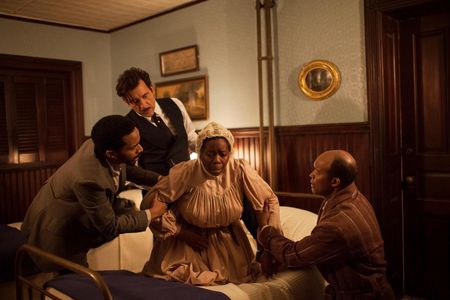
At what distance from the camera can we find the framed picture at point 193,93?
179 inches

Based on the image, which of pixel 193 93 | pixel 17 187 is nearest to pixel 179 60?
pixel 193 93

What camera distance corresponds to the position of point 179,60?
15.6 ft

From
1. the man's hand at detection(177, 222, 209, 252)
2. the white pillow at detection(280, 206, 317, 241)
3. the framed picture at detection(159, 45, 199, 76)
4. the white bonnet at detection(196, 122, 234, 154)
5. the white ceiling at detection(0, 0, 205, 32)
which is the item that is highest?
the white ceiling at detection(0, 0, 205, 32)

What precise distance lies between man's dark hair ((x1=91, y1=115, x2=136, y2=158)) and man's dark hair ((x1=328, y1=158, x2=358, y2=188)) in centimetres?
91

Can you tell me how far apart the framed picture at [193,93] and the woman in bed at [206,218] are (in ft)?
7.60

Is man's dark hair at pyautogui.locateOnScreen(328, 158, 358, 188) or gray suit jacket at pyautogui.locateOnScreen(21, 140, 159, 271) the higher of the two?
man's dark hair at pyautogui.locateOnScreen(328, 158, 358, 188)

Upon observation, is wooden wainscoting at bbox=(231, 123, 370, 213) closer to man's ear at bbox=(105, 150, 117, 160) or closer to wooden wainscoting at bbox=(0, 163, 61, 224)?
man's ear at bbox=(105, 150, 117, 160)

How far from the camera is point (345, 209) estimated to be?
1856mm

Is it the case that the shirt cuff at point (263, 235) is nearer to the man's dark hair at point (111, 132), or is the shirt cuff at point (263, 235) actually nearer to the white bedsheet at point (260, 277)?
the white bedsheet at point (260, 277)

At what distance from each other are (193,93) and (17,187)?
2203mm

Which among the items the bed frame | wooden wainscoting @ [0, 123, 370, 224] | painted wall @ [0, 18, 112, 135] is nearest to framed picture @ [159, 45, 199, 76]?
wooden wainscoting @ [0, 123, 370, 224]

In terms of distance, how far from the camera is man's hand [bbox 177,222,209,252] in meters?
2.25

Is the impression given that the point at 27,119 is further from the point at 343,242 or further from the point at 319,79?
the point at 343,242

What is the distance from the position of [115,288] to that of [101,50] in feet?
13.7
